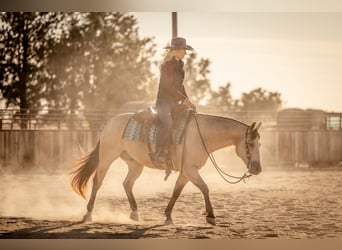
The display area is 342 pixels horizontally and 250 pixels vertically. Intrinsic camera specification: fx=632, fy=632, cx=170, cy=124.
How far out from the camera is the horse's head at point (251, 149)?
5660mm

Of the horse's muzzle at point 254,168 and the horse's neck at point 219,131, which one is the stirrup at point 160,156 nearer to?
the horse's neck at point 219,131

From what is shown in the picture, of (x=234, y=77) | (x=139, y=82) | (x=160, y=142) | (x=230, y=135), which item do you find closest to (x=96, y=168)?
(x=160, y=142)

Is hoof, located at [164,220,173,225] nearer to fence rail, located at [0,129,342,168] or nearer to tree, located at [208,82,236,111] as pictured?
tree, located at [208,82,236,111]

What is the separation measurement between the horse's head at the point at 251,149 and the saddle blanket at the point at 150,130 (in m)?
0.57

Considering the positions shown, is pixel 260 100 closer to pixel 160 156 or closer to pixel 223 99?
pixel 223 99

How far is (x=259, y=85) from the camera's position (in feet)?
23.5

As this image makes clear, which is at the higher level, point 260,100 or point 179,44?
point 179,44

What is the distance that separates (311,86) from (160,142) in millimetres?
1996

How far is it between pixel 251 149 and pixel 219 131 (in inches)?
13.6

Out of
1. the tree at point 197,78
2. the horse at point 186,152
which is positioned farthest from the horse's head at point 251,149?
the tree at point 197,78

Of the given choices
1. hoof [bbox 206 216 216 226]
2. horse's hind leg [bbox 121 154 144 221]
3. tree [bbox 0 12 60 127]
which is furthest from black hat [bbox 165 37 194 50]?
tree [bbox 0 12 60 127]

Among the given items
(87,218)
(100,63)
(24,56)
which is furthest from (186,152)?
(100,63)

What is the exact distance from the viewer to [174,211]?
256 inches

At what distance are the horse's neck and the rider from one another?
0.83ft
